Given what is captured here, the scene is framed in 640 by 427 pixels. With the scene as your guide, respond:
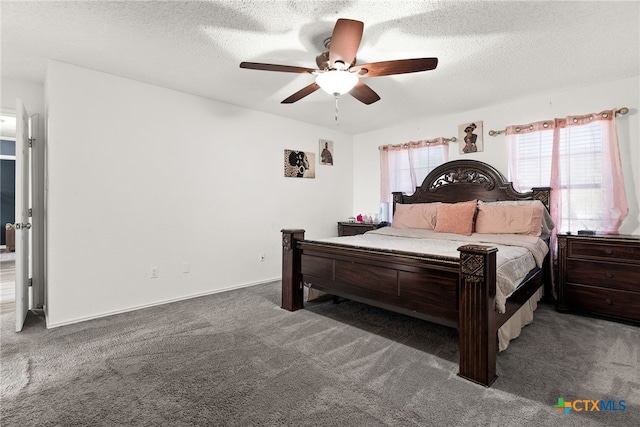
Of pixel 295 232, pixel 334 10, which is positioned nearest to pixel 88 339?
pixel 295 232

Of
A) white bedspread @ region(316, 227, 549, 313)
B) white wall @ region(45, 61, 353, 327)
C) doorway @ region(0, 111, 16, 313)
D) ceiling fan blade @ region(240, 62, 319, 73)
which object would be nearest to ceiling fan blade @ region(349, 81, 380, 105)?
ceiling fan blade @ region(240, 62, 319, 73)

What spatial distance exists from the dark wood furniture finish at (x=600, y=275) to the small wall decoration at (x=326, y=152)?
3.35 meters

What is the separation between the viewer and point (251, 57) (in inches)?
106

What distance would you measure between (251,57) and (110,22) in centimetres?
103

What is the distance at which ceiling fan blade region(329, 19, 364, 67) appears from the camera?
1.79 m

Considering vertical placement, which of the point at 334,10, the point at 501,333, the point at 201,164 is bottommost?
the point at 501,333

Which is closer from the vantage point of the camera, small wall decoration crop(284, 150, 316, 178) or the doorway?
small wall decoration crop(284, 150, 316, 178)

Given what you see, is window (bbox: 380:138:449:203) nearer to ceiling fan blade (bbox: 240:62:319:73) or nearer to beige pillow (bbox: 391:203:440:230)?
beige pillow (bbox: 391:203:440:230)

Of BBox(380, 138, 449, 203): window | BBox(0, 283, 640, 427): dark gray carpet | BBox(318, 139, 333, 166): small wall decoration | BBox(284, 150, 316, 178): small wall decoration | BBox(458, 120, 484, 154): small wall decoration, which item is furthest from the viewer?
BBox(318, 139, 333, 166): small wall decoration

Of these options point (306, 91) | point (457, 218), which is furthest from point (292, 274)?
point (457, 218)

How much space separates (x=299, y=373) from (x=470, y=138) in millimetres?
3777

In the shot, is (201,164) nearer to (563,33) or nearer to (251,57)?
(251,57)

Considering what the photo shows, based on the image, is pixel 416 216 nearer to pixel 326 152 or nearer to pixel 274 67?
pixel 326 152

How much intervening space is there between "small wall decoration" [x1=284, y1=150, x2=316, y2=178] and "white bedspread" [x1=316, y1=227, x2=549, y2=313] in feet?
5.26
